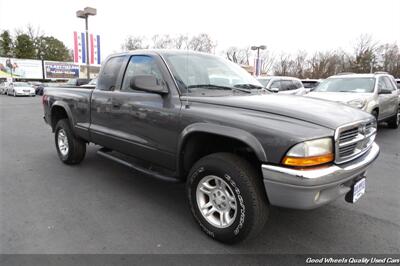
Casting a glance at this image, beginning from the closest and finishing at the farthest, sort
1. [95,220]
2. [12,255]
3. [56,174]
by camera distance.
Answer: [12,255] → [95,220] → [56,174]

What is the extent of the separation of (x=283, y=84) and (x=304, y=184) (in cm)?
933

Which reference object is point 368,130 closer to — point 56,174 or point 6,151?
point 56,174

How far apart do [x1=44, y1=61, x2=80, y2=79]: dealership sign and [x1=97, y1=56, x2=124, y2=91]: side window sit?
46.5 meters

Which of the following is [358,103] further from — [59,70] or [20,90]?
[59,70]

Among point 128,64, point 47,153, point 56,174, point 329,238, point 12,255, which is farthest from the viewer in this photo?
point 47,153

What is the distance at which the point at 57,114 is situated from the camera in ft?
17.5

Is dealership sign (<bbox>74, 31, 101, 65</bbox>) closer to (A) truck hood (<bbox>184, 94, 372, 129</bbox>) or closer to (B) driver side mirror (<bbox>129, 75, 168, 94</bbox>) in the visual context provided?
(B) driver side mirror (<bbox>129, 75, 168, 94</bbox>)

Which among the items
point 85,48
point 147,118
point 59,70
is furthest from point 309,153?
point 59,70

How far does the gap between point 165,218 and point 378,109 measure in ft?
23.3

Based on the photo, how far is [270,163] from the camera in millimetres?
2256

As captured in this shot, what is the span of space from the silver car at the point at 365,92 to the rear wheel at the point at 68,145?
5.82 meters

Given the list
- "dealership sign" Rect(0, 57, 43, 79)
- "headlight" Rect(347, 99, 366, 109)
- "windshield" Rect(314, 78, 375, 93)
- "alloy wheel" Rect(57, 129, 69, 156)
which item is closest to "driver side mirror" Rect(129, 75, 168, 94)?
"alloy wheel" Rect(57, 129, 69, 156)

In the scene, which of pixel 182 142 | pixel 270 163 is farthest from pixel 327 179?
pixel 182 142

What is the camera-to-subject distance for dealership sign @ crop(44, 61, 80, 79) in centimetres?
4550
